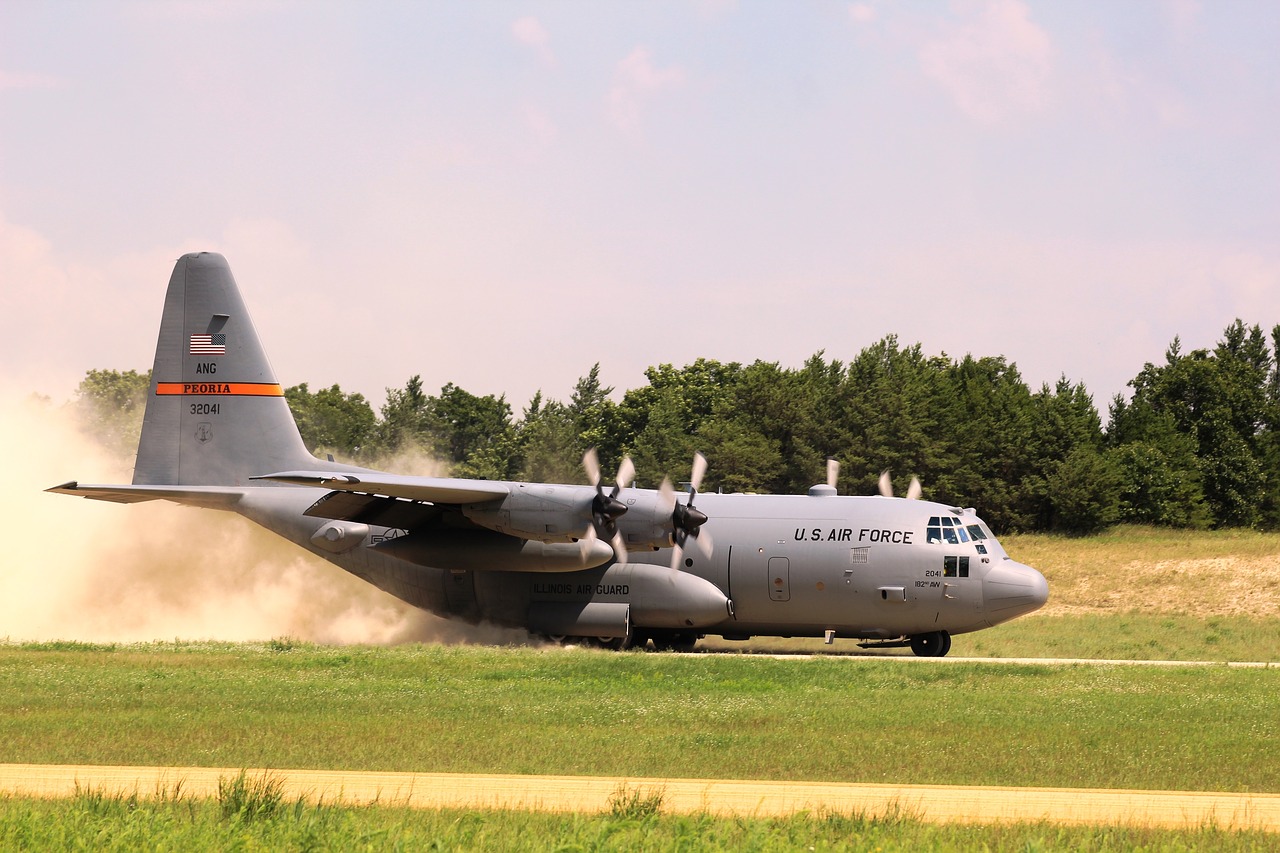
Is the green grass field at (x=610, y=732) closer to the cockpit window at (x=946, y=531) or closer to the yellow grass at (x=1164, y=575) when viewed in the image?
the cockpit window at (x=946, y=531)

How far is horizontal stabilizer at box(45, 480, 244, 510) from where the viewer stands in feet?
102

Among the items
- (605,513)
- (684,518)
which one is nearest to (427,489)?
(605,513)

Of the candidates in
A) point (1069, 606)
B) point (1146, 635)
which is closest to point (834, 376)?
point (1069, 606)

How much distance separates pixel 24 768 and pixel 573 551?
1655cm

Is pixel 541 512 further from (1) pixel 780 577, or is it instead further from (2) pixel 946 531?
(2) pixel 946 531

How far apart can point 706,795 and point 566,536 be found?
15475 millimetres

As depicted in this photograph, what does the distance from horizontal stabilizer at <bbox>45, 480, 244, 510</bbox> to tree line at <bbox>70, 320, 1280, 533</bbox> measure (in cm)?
3438

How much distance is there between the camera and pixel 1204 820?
12961 mm

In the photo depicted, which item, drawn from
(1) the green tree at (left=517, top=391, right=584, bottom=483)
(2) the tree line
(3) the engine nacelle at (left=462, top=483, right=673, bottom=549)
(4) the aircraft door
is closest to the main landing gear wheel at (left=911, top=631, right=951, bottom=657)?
(4) the aircraft door

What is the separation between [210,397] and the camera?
34.5 meters

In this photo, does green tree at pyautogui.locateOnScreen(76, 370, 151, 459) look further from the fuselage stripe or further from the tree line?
the fuselage stripe

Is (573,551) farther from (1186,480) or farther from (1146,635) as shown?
(1186,480)

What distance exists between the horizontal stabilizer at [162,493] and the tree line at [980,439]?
34383mm

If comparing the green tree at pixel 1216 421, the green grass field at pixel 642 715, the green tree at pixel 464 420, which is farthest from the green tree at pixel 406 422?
the green grass field at pixel 642 715
